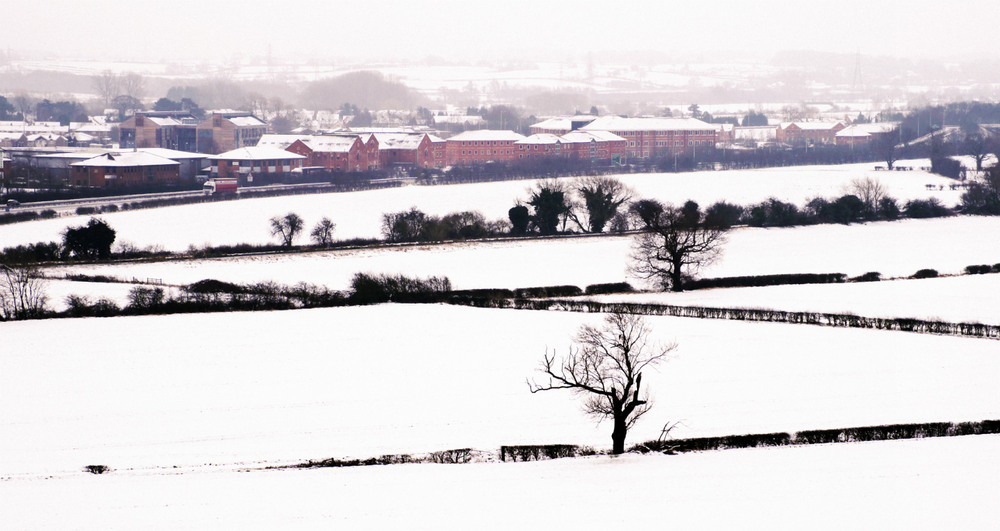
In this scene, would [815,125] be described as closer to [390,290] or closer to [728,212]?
[728,212]

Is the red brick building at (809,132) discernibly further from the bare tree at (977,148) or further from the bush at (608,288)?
the bush at (608,288)

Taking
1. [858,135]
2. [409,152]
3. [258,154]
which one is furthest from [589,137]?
[858,135]

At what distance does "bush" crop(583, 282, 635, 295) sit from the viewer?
98.1 feet

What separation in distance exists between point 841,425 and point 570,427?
444cm

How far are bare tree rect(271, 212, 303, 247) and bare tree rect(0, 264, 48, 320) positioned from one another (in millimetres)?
11606

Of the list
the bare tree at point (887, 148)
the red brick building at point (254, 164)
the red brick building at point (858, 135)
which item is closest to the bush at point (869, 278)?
the bare tree at point (887, 148)

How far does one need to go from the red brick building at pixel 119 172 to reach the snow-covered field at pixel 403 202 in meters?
10.6

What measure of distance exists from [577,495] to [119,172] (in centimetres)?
5079

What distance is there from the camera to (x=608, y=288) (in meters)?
30.2

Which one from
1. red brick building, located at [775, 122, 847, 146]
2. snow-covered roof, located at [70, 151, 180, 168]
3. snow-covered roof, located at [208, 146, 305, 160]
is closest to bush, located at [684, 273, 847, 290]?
snow-covered roof, located at [70, 151, 180, 168]

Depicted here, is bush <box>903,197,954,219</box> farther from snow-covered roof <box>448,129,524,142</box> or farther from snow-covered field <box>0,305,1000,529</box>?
snow-covered roof <box>448,129,524,142</box>

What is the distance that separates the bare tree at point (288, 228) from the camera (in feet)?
130

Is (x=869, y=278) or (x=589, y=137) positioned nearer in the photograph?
(x=869, y=278)

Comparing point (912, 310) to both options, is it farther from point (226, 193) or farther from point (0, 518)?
point (226, 193)
